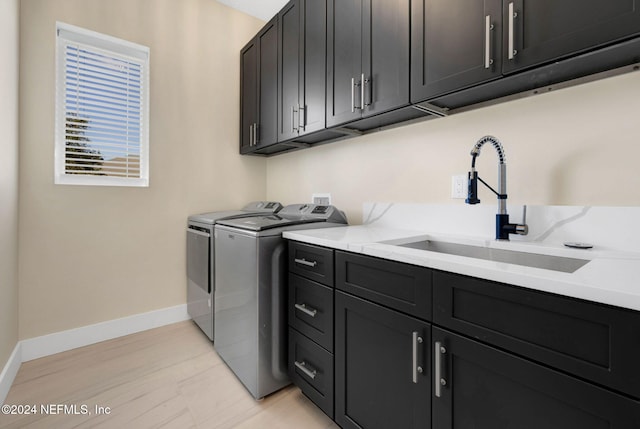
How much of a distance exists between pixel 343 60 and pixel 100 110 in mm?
1895

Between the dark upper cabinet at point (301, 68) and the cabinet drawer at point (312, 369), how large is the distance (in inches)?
48.5

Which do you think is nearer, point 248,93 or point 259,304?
point 259,304

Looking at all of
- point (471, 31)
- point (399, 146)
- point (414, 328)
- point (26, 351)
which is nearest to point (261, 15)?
point (399, 146)

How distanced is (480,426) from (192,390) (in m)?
1.46

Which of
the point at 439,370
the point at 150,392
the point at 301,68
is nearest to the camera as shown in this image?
the point at 439,370

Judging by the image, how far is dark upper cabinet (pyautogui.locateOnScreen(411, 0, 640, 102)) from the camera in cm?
83

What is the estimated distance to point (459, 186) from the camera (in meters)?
1.44

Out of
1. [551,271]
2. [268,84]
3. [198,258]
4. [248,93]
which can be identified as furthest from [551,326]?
[248,93]

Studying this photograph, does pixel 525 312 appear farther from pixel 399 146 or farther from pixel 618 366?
pixel 399 146

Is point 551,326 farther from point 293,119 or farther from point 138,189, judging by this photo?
point 138,189

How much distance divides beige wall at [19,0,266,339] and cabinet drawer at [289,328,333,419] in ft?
4.90

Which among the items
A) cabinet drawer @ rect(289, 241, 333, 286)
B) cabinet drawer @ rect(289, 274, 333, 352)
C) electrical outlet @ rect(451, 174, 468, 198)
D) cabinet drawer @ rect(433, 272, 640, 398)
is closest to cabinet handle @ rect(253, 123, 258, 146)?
cabinet drawer @ rect(289, 241, 333, 286)

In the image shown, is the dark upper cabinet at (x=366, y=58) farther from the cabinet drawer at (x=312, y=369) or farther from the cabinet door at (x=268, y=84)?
the cabinet drawer at (x=312, y=369)

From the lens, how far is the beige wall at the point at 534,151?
101 cm
